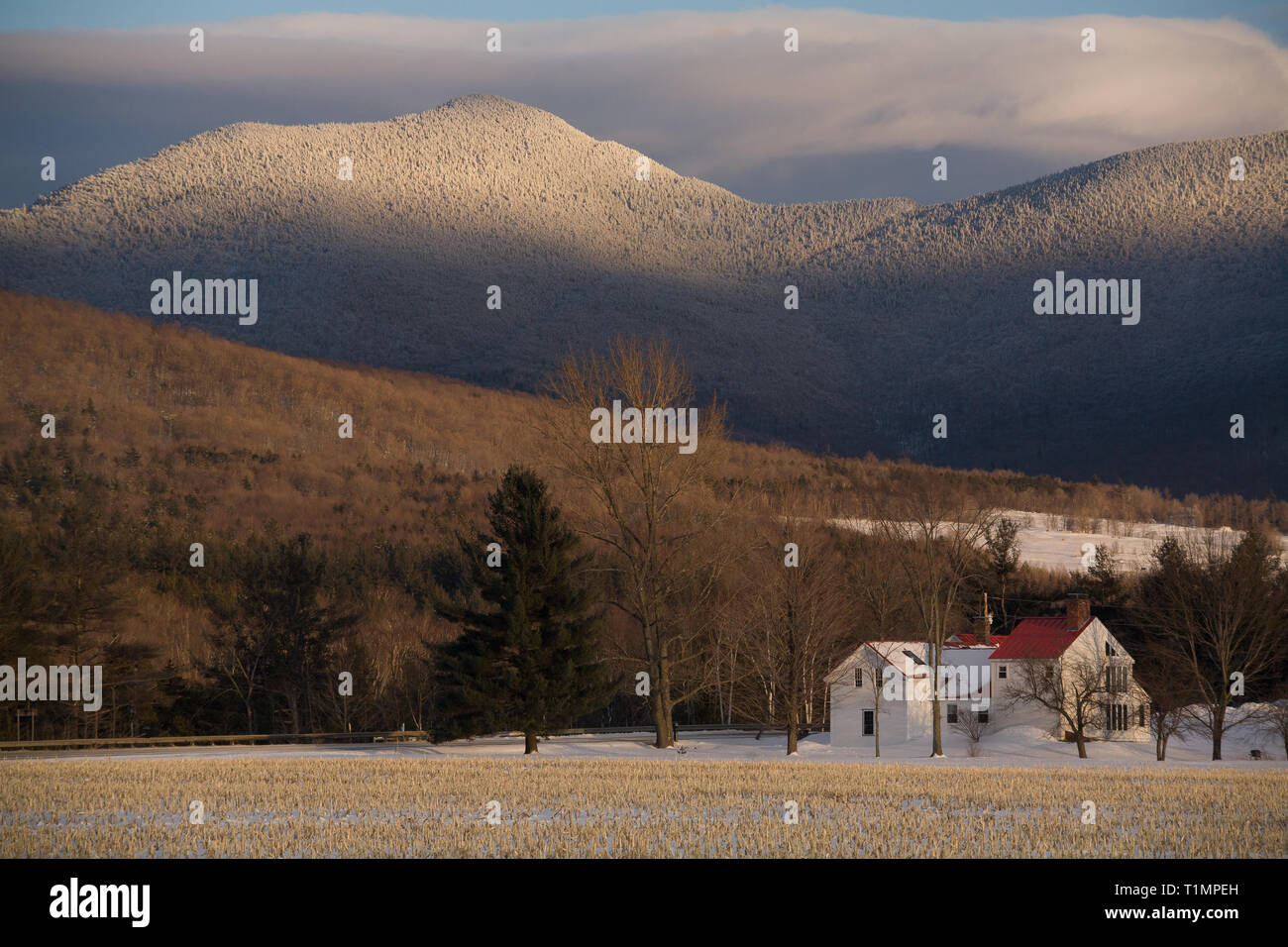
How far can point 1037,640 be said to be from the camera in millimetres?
62844

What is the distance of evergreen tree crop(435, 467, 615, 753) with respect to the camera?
4553 centimetres

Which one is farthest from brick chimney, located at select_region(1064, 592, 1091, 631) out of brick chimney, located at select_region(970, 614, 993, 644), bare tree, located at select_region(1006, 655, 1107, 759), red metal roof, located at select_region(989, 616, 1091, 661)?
brick chimney, located at select_region(970, 614, 993, 644)

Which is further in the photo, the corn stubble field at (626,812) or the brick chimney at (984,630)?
the brick chimney at (984,630)

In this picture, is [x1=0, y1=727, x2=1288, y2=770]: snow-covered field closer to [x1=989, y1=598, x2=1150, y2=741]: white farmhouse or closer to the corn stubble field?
[x1=989, y1=598, x2=1150, y2=741]: white farmhouse

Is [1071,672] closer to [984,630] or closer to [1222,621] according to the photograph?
[1222,621]

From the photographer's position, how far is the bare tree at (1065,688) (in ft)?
182

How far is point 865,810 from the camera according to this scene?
22828 millimetres

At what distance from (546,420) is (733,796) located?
2322cm

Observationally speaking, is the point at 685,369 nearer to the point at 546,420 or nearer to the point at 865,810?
the point at 546,420

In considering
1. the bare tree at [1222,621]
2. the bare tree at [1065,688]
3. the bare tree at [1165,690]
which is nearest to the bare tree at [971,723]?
the bare tree at [1065,688]

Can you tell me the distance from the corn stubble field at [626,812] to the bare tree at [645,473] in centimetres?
1416

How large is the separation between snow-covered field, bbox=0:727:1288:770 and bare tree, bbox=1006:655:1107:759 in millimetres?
1388

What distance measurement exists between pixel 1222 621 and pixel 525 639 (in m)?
33.8

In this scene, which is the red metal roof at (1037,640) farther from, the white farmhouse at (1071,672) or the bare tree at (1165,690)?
the bare tree at (1165,690)
